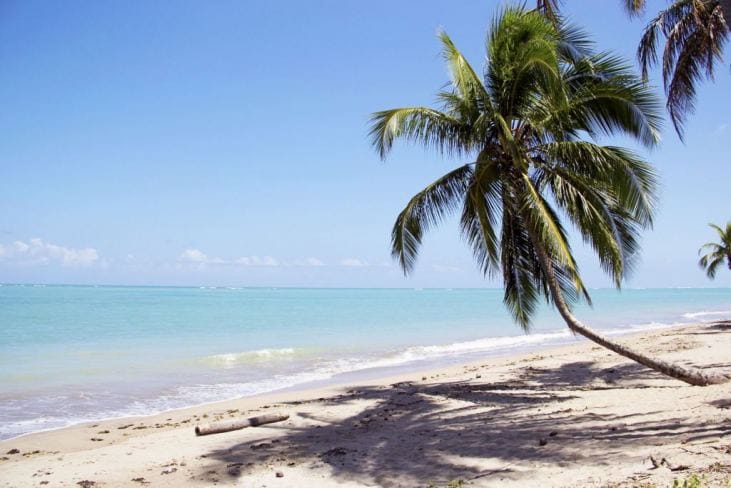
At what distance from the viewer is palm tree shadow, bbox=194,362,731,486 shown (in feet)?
16.4

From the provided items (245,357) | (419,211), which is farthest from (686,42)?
(245,357)

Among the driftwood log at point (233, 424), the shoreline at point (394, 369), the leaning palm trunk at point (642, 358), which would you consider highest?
the leaning palm trunk at point (642, 358)

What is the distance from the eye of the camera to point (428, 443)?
599 cm

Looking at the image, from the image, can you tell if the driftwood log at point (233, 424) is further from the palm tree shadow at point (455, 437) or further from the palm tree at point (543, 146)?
the palm tree at point (543, 146)

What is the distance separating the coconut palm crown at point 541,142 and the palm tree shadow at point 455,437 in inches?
86.9

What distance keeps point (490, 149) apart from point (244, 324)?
25.0m

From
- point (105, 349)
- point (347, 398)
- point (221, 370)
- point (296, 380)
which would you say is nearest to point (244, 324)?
point (105, 349)

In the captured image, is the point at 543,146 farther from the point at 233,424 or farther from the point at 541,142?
the point at 233,424

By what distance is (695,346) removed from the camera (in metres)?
13.8

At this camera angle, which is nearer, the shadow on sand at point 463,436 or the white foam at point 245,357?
the shadow on sand at point 463,436

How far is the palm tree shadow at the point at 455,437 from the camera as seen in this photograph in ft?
16.4

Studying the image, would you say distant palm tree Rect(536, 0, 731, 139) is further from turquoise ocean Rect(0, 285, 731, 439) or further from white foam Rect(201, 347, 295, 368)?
white foam Rect(201, 347, 295, 368)

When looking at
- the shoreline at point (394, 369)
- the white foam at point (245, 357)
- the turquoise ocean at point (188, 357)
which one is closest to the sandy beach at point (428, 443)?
the shoreline at point (394, 369)

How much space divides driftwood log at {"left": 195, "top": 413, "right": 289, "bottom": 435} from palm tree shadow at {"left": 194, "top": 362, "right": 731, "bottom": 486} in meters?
0.52
